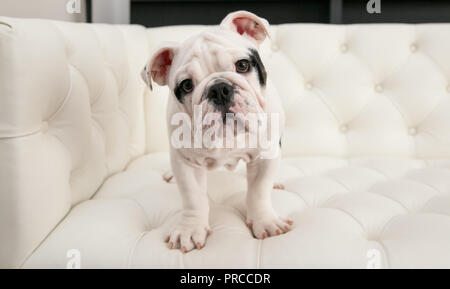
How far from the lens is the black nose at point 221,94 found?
0.72m

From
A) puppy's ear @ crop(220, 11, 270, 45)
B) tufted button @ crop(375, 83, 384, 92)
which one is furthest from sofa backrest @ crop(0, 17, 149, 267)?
tufted button @ crop(375, 83, 384, 92)

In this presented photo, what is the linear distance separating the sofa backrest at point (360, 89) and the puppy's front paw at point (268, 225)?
78 centimetres

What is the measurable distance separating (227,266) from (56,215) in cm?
48

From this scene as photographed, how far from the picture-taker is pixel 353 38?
1.62m

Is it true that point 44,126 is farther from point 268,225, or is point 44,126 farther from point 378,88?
point 378,88

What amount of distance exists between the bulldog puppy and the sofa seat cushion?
6cm

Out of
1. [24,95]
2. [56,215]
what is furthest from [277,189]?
[24,95]

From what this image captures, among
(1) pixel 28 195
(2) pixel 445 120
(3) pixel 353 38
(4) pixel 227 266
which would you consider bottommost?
(4) pixel 227 266

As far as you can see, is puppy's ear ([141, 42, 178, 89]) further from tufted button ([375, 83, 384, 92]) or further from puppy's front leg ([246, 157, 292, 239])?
tufted button ([375, 83, 384, 92])

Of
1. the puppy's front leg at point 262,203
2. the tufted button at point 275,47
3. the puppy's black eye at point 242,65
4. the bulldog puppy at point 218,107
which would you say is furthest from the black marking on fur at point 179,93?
the tufted button at point 275,47

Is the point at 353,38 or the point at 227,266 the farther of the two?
the point at 353,38
